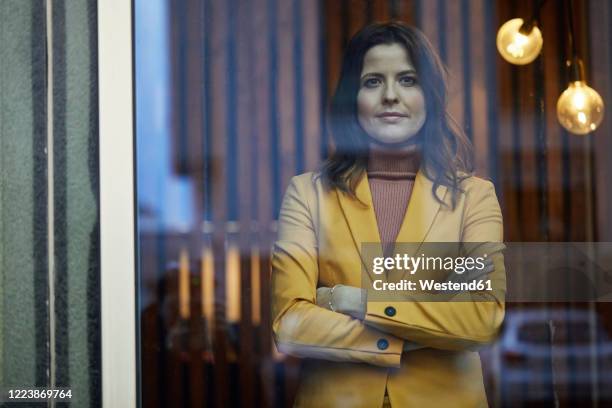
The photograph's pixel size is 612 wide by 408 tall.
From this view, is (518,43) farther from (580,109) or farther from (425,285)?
(425,285)

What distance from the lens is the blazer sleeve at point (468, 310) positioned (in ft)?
11.7

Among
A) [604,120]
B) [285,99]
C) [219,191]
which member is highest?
[285,99]

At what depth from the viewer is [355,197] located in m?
3.66

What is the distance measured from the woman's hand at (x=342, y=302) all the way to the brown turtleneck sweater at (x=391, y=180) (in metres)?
0.30

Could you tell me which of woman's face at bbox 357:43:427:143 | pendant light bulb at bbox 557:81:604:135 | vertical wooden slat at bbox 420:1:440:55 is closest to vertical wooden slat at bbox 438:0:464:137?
vertical wooden slat at bbox 420:1:440:55

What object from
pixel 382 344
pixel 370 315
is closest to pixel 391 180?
pixel 370 315

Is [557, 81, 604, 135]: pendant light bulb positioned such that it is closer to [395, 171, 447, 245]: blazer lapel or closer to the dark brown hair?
the dark brown hair

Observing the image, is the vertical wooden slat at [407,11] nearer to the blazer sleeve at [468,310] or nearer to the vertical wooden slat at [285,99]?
the vertical wooden slat at [285,99]

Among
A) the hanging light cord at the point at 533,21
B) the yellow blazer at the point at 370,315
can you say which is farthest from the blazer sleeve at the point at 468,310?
the hanging light cord at the point at 533,21

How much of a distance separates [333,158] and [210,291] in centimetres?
69

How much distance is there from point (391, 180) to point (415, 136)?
0.62 feet

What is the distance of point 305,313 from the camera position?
3.60m

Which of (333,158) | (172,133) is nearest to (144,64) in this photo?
(172,133)

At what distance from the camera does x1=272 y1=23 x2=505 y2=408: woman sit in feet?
11.8
